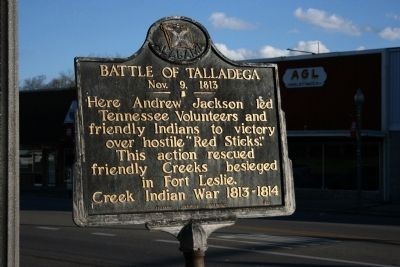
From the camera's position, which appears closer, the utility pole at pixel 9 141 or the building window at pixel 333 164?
the utility pole at pixel 9 141

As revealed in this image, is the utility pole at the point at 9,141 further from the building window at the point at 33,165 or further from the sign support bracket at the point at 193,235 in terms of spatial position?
the building window at the point at 33,165

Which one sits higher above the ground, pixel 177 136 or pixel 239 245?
pixel 177 136

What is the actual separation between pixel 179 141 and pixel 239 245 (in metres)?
9.50

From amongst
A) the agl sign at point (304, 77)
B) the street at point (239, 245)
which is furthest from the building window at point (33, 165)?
the street at point (239, 245)

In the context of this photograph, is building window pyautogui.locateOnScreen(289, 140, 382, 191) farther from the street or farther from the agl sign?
the street

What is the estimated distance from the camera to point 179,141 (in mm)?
5273

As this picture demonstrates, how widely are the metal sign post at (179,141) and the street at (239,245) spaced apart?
6.66 meters

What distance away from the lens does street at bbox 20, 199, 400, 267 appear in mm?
12391

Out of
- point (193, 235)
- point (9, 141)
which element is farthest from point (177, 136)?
point (9, 141)

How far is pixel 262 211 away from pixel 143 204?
988mm

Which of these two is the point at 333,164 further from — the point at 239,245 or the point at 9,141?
the point at 9,141

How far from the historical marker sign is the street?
262 inches

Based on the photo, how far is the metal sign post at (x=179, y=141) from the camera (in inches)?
199

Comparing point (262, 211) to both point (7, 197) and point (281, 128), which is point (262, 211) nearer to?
point (281, 128)
